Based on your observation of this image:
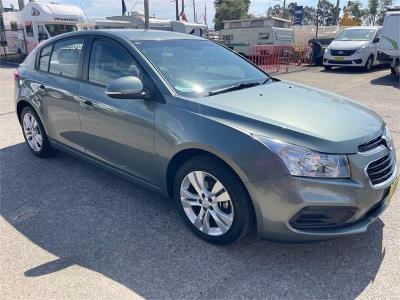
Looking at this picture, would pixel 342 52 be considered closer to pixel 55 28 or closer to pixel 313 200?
pixel 313 200

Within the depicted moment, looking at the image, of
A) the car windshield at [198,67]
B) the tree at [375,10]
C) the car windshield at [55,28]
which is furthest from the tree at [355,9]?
the car windshield at [198,67]

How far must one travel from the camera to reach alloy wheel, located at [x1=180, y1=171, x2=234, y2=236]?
282cm

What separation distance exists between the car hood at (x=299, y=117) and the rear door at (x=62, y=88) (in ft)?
5.57

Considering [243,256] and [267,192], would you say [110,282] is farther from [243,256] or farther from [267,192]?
[267,192]

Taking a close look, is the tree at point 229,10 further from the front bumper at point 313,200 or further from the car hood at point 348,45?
the front bumper at point 313,200

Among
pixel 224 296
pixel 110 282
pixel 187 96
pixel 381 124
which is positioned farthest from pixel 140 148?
pixel 381 124

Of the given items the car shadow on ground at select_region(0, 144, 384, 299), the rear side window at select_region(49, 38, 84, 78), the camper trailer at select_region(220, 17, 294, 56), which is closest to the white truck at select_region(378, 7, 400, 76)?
the camper trailer at select_region(220, 17, 294, 56)

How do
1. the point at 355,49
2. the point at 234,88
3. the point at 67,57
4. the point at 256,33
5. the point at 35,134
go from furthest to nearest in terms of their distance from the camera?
the point at 256,33 → the point at 355,49 → the point at 35,134 → the point at 67,57 → the point at 234,88

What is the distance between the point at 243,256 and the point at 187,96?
1.35 meters

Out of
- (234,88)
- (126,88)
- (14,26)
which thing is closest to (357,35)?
(234,88)

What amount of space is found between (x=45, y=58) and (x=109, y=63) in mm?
1459

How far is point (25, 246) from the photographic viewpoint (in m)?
3.00

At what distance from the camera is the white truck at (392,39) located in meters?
11.9

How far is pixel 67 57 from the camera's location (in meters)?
4.16
